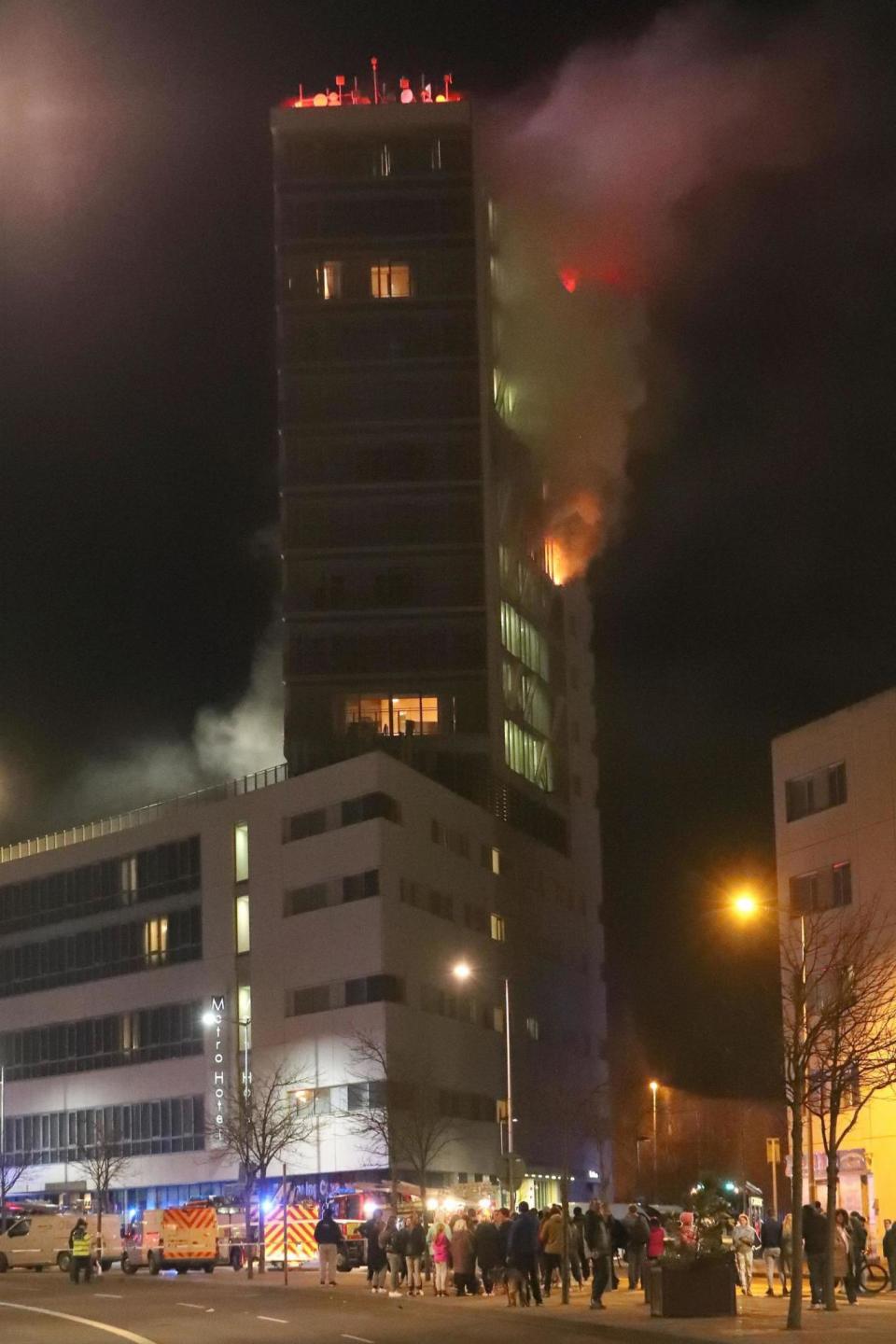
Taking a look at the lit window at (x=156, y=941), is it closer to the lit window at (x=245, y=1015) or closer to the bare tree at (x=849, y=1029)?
the lit window at (x=245, y=1015)

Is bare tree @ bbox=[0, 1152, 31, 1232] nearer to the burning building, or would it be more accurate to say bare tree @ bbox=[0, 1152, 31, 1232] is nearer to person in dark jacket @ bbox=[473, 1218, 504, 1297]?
the burning building

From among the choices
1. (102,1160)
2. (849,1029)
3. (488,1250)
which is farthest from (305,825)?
(488,1250)

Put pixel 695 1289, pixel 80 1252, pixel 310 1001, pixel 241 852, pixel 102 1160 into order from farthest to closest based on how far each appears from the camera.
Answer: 1. pixel 241 852
2. pixel 102 1160
3. pixel 310 1001
4. pixel 80 1252
5. pixel 695 1289

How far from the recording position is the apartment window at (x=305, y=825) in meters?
96.4

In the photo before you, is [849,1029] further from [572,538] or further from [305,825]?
[572,538]

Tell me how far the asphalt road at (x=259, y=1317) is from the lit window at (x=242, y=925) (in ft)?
165

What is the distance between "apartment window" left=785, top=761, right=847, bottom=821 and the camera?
54.4 meters

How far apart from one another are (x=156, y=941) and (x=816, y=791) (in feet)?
179

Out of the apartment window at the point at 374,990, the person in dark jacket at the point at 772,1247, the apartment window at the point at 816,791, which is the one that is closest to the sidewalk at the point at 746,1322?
the person in dark jacket at the point at 772,1247

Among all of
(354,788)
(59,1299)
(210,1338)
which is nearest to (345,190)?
(354,788)

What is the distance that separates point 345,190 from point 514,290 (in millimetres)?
12402

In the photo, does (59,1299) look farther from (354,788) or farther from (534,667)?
(534,667)

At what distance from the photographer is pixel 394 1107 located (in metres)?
88.3

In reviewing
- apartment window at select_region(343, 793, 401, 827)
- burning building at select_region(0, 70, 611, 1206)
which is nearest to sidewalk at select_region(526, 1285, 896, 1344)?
burning building at select_region(0, 70, 611, 1206)
